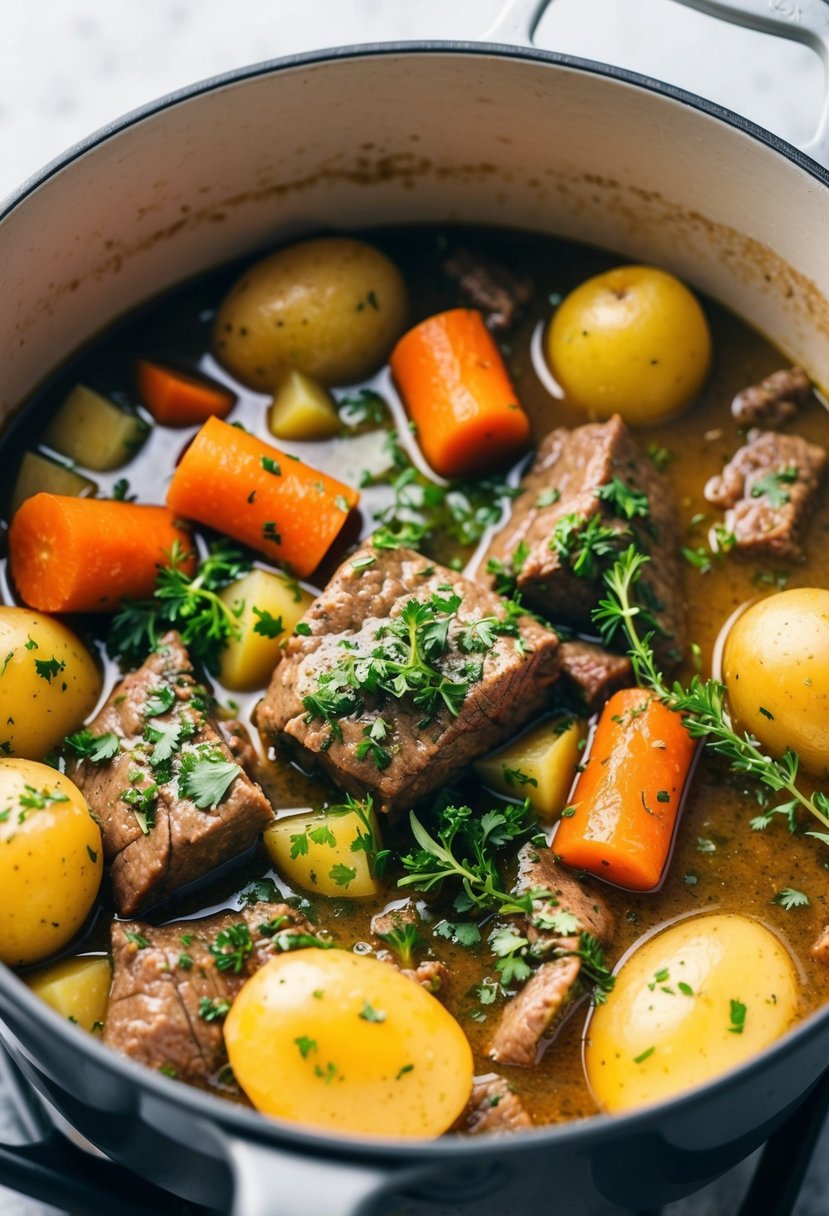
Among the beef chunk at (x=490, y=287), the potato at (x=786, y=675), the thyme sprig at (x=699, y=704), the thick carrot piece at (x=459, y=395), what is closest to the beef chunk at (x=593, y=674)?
the thyme sprig at (x=699, y=704)

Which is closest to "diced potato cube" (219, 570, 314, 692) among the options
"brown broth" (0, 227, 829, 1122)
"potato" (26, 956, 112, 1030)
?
"brown broth" (0, 227, 829, 1122)

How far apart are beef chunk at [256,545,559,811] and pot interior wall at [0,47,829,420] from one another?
39.1 inches

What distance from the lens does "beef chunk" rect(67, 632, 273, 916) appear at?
2605mm

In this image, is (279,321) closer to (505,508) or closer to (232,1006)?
(505,508)

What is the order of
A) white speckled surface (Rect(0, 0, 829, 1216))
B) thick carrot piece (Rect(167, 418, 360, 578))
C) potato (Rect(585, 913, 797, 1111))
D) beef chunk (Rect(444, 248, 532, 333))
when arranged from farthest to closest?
white speckled surface (Rect(0, 0, 829, 1216)), beef chunk (Rect(444, 248, 532, 333)), thick carrot piece (Rect(167, 418, 360, 578)), potato (Rect(585, 913, 797, 1111))

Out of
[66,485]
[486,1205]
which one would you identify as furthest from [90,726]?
[486,1205]

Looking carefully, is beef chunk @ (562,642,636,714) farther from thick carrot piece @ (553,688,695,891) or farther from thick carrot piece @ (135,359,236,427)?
thick carrot piece @ (135,359,236,427)

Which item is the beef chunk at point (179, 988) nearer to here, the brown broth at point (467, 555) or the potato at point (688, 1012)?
the brown broth at point (467, 555)

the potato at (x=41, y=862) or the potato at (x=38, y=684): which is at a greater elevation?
the potato at (x=38, y=684)

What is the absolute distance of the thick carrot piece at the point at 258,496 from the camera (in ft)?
9.83

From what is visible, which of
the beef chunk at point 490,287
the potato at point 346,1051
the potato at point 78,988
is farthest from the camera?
the beef chunk at point 490,287

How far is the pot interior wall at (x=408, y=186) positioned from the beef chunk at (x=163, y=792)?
87cm

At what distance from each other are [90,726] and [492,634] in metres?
0.92

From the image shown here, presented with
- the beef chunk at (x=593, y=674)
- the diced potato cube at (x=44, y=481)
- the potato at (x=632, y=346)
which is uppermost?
the potato at (x=632, y=346)
